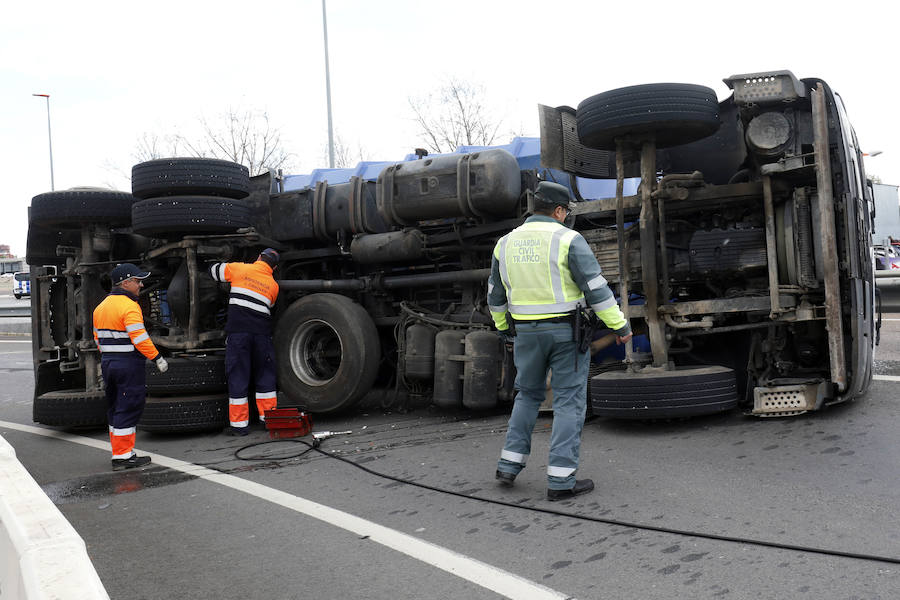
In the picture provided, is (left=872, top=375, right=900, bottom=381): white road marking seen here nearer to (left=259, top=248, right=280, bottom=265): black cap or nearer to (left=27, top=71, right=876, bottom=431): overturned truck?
(left=27, top=71, right=876, bottom=431): overturned truck

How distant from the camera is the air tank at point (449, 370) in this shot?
253 inches

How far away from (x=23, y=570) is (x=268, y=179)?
6389 millimetres

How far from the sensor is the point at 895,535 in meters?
3.07

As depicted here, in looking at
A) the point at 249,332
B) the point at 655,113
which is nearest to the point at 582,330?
the point at 655,113

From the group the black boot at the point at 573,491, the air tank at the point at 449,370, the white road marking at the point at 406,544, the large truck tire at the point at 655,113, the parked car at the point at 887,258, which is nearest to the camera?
the white road marking at the point at 406,544

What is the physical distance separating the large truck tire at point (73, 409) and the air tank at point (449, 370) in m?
3.09

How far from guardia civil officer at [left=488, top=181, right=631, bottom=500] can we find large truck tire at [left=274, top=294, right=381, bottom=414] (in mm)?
2808

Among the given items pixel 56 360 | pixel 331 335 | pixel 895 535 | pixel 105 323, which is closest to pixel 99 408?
pixel 56 360

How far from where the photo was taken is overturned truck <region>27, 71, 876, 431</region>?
5168mm

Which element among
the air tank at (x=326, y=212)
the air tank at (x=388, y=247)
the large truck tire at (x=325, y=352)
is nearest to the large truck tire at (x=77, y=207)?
the air tank at (x=326, y=212)

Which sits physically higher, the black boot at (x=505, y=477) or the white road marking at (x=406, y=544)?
the black boot at (x=505, y=477)

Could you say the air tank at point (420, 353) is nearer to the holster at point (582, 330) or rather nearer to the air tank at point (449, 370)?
the air tank at point (449, 370)

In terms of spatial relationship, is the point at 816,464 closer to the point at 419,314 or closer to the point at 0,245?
the point at 419,314

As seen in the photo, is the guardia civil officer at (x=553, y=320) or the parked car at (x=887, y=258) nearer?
the guardia civil officer at (x=553, y=320)
